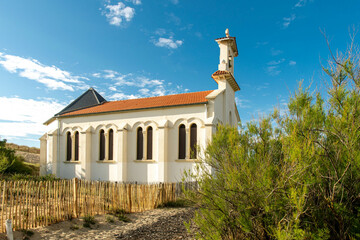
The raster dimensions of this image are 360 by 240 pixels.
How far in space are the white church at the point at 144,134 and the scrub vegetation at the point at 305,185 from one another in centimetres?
1073

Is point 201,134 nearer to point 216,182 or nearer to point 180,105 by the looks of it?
point 180,105

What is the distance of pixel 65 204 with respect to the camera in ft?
32.4

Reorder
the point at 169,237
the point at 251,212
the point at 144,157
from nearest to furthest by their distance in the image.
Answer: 1. the point at 251,212
2. the point at 169,237
3. the point at 144,157

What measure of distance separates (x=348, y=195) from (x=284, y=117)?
7.59ft

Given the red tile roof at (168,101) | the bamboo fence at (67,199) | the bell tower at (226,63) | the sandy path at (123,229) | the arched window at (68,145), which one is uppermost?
the bell tower at (226,63)

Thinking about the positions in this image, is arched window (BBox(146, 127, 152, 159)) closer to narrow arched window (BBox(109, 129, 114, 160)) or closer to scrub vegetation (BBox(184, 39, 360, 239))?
narrow arched window (BBox(109, 129, 114, 160))

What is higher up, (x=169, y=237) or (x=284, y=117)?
(x=284, y=117)

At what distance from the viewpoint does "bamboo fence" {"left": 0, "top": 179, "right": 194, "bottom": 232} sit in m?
8.58

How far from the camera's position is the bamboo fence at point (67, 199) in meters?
8.58

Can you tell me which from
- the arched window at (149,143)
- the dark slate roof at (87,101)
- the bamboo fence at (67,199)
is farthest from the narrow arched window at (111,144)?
the bamboo fence at (67,199)

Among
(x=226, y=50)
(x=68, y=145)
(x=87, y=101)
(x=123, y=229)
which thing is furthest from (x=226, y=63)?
(x=68, y=145)

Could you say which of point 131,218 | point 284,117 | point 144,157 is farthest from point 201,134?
point 284,117

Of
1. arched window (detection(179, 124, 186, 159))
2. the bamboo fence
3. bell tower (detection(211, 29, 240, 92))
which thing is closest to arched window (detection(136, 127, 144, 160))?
arched window (detection(179, 124, 186, 159))

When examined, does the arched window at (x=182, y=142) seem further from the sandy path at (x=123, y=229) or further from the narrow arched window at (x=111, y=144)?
the sandy path at (x=123, y=229)
